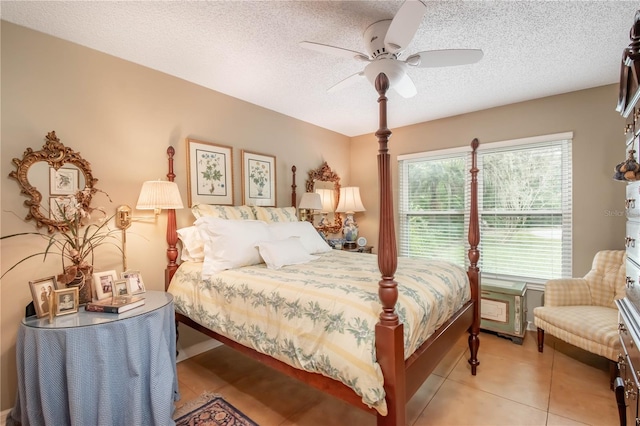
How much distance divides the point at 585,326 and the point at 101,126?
3975 millimetres

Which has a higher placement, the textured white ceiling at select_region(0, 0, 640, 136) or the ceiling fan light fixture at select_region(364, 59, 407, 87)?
the textured white ceiling at select_region(0, 0, 640, 136)

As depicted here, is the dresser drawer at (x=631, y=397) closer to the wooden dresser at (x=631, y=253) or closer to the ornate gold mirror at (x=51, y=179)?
the wooden dresser at (x=631, y=253)

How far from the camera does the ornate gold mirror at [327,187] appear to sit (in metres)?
3.99

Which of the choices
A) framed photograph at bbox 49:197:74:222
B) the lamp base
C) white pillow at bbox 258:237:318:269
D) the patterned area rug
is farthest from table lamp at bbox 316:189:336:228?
framed photograph at bbox 49:197:74:222

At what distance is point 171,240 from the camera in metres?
2.53

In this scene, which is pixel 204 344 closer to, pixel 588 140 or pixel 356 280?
pixel 356 280

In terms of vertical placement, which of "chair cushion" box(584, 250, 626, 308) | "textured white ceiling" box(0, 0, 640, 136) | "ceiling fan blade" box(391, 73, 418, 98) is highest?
"textured white ceiling" box(0, 0, 640, 136)

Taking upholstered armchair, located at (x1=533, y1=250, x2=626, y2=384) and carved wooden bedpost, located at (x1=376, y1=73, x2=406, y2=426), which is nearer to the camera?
carved wooden bedpost, located at (x1=376, y1=73, x2=406, y2=426)

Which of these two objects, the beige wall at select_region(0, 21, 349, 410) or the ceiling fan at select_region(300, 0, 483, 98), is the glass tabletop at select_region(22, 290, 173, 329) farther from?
the ceiling fan at select_region(300, 0, 483, 98)

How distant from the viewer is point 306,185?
3.92 meters

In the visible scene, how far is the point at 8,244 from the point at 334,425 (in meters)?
2.32

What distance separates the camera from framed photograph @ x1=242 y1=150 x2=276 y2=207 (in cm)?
320

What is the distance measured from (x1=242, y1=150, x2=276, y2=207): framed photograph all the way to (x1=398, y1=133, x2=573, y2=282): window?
73.7 inches

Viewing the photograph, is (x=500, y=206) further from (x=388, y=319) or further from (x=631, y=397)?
(x=388, y=319)
